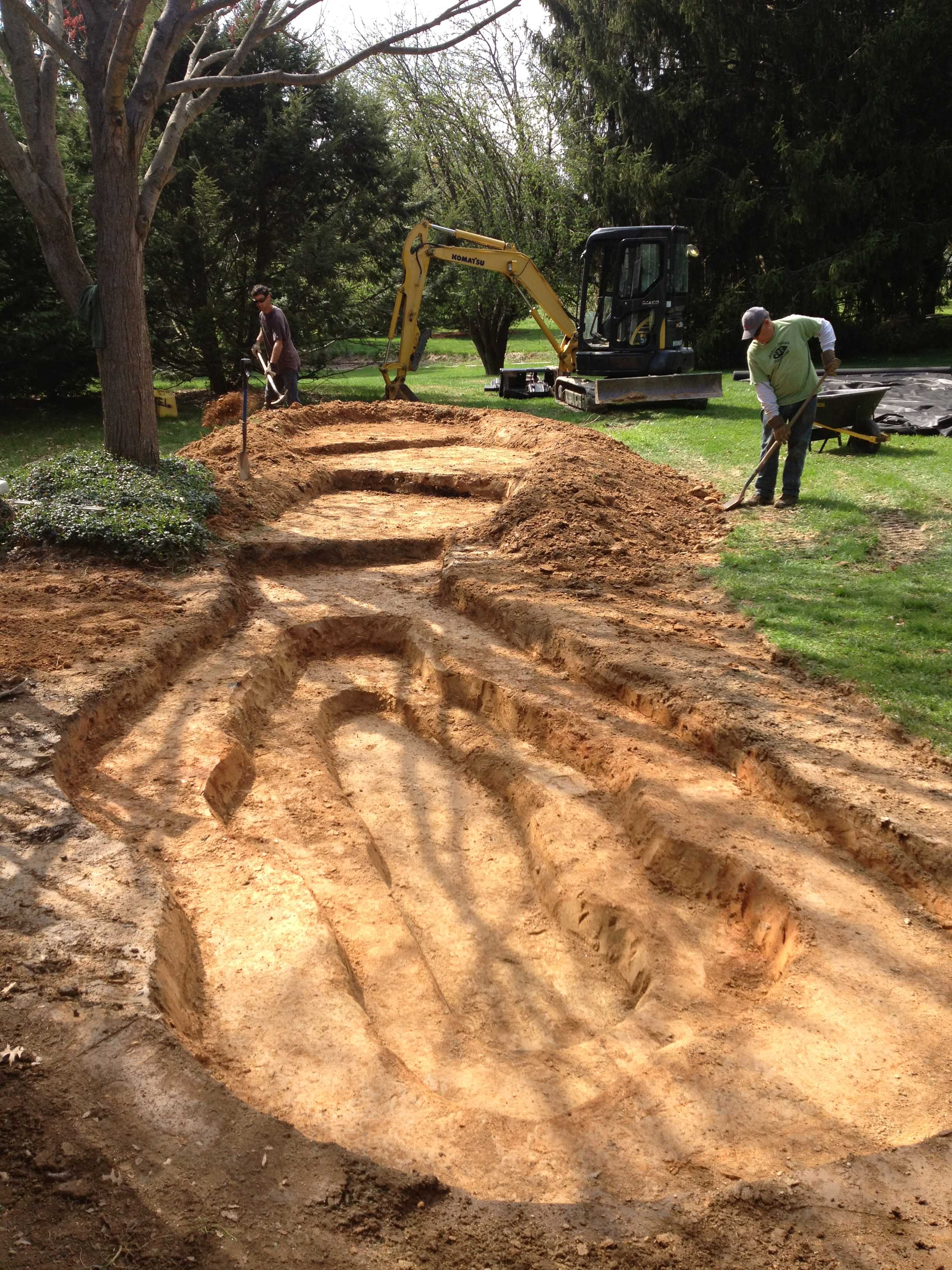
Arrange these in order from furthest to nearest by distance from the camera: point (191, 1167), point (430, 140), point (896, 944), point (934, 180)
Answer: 1. point (430, 140)
2. point (934, 180)
3. point (896, 944)
4. point (191, 1167)

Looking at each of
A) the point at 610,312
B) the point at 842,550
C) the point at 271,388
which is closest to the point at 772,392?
the point at 842,550

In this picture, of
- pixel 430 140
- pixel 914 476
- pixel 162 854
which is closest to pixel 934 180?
pixel 430 140

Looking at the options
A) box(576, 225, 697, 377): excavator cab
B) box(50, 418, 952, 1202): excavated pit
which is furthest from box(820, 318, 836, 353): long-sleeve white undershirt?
box(576, 225, 697, 377): excavator cab

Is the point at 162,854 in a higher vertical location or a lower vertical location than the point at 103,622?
lower

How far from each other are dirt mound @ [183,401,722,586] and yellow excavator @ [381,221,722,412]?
136 inches

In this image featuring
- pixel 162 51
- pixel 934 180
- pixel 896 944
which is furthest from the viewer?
pixel 934 180

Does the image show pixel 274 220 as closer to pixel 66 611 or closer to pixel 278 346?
pixel 278 346

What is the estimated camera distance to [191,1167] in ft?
8.73

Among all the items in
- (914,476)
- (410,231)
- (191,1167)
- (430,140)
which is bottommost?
(191,1167)

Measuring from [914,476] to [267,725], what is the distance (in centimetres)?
750

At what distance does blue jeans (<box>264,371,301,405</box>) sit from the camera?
1376 centimetres

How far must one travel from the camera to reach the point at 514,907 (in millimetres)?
5062

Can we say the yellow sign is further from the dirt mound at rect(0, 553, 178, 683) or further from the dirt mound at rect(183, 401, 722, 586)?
the dirt mound at rect(0, 553, 178, 683)

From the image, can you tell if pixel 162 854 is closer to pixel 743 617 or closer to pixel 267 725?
pixel 267 725
